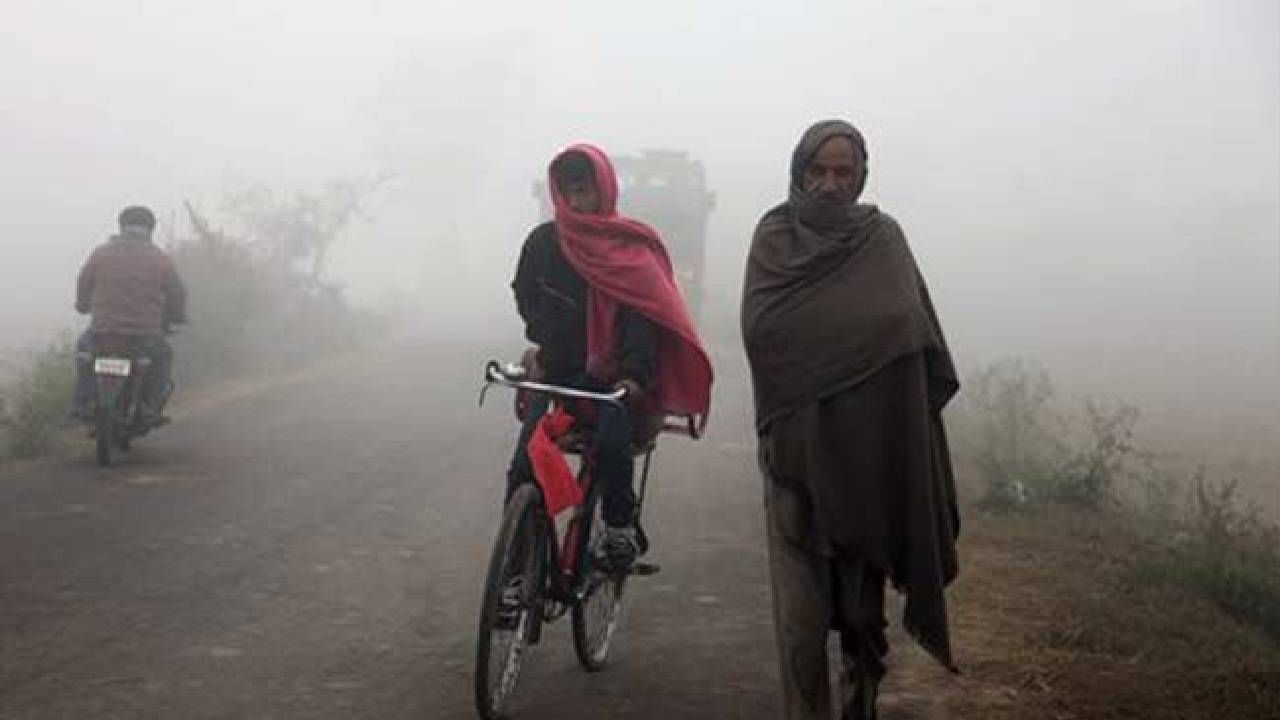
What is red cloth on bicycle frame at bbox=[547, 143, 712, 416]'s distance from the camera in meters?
5.43

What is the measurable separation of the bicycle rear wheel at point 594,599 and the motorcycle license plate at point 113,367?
16.6ft

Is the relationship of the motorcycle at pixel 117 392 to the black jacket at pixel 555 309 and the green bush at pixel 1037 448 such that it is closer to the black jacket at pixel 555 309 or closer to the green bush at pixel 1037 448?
the black jacket at pixel 555 309

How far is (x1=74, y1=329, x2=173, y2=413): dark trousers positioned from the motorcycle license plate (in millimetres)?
105

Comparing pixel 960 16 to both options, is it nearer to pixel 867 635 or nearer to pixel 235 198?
pixel 235 198

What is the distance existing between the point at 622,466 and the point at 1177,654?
235 centimetres

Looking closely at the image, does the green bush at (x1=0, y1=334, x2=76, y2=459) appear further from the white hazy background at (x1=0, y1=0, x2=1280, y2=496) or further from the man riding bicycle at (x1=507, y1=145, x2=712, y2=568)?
the man riding bicycle at (x1=507, y1=145, x2=712, y2=568)

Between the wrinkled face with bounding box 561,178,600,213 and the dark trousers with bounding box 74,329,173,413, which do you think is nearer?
the wrinkled face with bounding box 561,178,600,213

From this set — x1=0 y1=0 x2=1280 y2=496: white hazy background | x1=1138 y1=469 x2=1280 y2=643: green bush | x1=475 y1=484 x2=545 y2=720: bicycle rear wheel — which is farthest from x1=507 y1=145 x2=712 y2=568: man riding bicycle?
x1=0 y1=0 x2=1280 y2=496: white hazy background

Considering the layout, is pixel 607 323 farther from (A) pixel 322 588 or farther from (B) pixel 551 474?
(A) pixel 322 588

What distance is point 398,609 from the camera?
21.7 ft

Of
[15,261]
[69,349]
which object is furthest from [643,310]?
[15,261]

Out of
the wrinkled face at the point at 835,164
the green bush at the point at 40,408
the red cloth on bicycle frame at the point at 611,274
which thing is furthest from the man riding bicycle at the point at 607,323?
the green bush at the point at 40,408

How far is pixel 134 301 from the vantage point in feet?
33.2

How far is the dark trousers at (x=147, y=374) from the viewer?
1002 centimetres
